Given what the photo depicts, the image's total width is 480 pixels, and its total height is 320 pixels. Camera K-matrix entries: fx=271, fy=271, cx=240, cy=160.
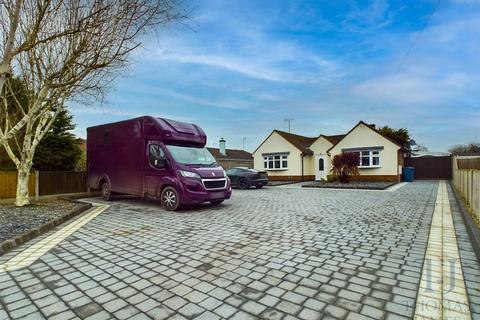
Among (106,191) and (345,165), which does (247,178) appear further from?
(106,191)

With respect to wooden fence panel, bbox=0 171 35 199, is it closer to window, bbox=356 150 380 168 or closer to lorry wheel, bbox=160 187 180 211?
lorry wheel, bbox=160 187 180 211

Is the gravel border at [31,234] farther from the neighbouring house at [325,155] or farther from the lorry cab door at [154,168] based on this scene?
the neighbouring house at [325,155]

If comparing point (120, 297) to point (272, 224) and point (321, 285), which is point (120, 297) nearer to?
point (321, 285)

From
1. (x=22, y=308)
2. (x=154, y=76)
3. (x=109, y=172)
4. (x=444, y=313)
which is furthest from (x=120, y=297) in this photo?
(x=154, y=76)

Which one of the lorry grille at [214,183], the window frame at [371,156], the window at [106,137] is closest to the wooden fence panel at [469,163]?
the window frame at [371,156]

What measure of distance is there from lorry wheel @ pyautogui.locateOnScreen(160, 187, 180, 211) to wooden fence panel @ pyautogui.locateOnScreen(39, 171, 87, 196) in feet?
23.0

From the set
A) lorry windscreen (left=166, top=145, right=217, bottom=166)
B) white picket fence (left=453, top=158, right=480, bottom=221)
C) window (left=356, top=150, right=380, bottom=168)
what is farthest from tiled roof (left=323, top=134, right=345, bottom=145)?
lorry windscreen (left=166, top=145, right=217, bottom=166)

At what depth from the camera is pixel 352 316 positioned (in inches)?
94.7

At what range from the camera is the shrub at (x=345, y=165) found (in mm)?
18766

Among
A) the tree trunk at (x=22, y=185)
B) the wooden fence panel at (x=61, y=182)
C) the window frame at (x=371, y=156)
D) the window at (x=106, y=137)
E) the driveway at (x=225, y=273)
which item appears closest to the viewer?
the driveway at (x=225, y=273)

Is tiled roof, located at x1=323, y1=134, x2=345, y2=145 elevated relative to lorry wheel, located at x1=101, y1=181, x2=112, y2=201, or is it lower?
elevated

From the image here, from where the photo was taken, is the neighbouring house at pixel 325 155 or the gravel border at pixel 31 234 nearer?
the gravel border at pixel 31 234

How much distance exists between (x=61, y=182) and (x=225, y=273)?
480 inches

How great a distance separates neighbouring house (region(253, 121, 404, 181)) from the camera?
22031 millimetres
